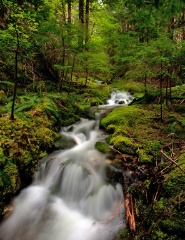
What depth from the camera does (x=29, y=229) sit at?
13.2ft

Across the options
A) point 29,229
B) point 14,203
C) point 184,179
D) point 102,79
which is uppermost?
point 102,79

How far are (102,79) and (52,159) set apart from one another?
39.9 feet

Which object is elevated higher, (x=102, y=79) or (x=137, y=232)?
(x=102, y=79)

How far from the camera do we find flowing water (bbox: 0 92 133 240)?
394 centimetres

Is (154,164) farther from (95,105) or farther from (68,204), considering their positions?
(95,105)

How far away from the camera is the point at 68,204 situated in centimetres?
464

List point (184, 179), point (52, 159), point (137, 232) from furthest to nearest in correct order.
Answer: point (52, 159) → point (184, 179) → point (137, 232)

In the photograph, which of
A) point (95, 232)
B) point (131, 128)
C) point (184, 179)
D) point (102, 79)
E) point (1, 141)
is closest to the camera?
point (184, 179)

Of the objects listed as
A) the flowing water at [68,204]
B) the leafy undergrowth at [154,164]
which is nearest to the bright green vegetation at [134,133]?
the leafy undergrowth at [154,164]

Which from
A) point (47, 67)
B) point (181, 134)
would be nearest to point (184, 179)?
point (181, 134)

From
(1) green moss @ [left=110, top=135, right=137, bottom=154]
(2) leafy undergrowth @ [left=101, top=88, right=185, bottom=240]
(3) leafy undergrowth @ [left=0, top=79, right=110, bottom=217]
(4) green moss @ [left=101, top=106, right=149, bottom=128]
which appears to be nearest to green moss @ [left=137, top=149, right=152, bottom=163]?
(2) leafy undergrowth @ [left=101, top=88, right=185, bottom=240]

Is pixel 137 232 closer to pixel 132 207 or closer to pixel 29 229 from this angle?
pixel 132 207

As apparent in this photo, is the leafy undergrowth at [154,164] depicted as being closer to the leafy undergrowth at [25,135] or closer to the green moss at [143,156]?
the green moss at [143,156]

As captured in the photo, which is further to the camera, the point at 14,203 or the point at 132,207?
the point at 14,203
